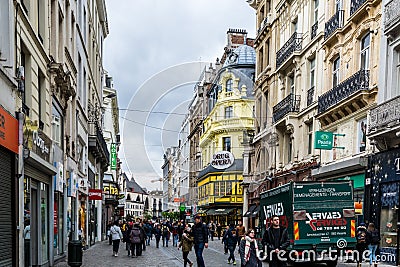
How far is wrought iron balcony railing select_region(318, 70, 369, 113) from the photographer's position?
2147cm

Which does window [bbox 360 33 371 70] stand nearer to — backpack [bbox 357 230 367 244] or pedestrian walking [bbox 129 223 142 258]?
backpack [bbox 357 230 367 244]

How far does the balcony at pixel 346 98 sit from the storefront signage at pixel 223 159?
28.9 meters

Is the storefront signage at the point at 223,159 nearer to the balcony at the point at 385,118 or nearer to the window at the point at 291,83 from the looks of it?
the window at the point at 291,83

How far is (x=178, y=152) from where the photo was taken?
10794 cm

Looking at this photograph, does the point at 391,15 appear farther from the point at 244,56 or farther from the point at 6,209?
the point at 244,56

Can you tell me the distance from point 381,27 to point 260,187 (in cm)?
2025

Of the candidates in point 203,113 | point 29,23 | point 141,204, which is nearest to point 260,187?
point 29,23

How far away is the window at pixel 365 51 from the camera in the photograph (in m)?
22.0

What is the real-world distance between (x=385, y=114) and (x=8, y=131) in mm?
13839

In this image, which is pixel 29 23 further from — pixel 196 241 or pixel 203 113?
pixel 203 113

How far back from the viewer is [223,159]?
181ft

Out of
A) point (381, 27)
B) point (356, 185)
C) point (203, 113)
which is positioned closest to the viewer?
point (381, 27)

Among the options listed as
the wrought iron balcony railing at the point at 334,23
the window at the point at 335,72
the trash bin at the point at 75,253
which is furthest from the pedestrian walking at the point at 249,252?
the wrought iron balcony railing at the point at 334,23

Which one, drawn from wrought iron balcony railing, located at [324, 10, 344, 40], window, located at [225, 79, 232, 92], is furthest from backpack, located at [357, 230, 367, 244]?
window, located at [225, 79, 232, 92]
